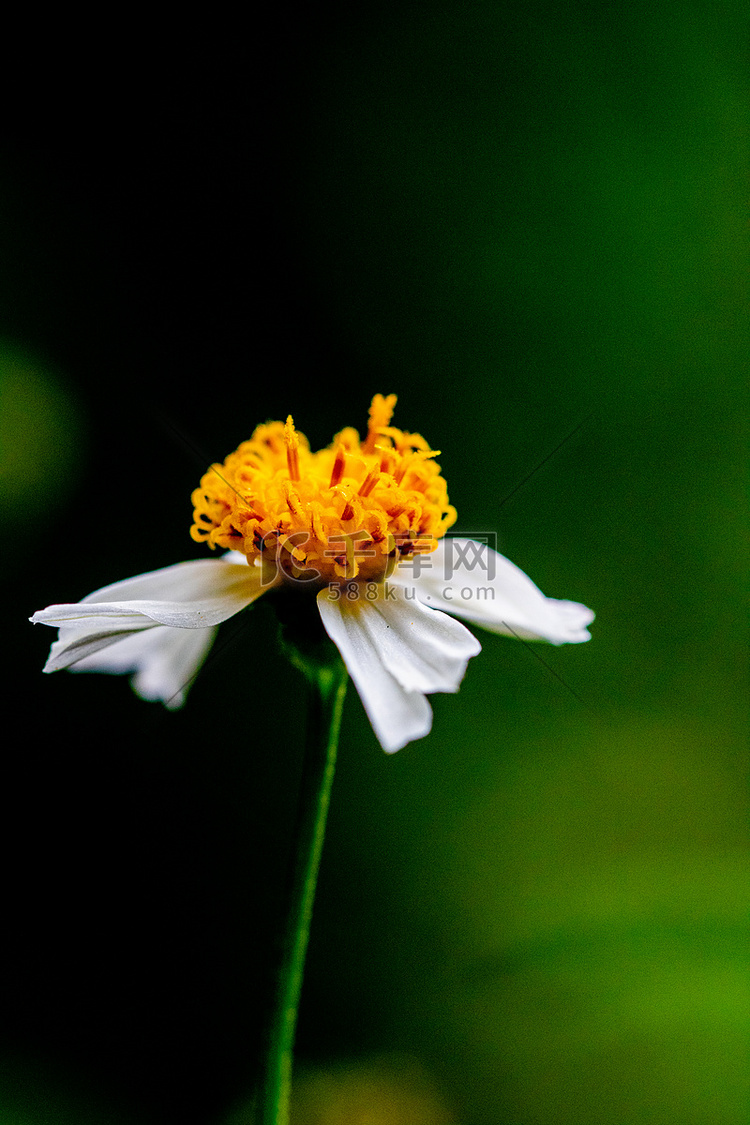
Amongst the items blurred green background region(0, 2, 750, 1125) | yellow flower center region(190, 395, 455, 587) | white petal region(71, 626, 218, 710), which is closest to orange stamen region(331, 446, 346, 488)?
yellow flower center region(190, 395, 455, 587)

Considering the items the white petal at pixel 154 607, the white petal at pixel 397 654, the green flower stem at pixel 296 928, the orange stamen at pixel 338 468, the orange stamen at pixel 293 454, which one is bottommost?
the green flower stem at pixel 296 928

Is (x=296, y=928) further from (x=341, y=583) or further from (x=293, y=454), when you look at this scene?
(x=293, y=454)

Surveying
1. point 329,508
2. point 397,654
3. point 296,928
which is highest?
point 329,508

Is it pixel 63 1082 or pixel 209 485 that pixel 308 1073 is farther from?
pixel 209 485

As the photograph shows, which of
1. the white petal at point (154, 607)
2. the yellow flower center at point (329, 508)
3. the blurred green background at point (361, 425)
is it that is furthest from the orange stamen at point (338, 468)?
the blurred green background at point (361, 425)

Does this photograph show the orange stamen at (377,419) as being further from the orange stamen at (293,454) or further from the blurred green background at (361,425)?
the blurred green background at (361,425)

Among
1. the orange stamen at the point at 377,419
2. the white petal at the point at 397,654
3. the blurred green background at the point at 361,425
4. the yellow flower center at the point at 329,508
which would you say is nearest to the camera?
the white petal at the point at 397,654

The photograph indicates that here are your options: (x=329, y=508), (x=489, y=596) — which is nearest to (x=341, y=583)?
(x=329, y=508)
